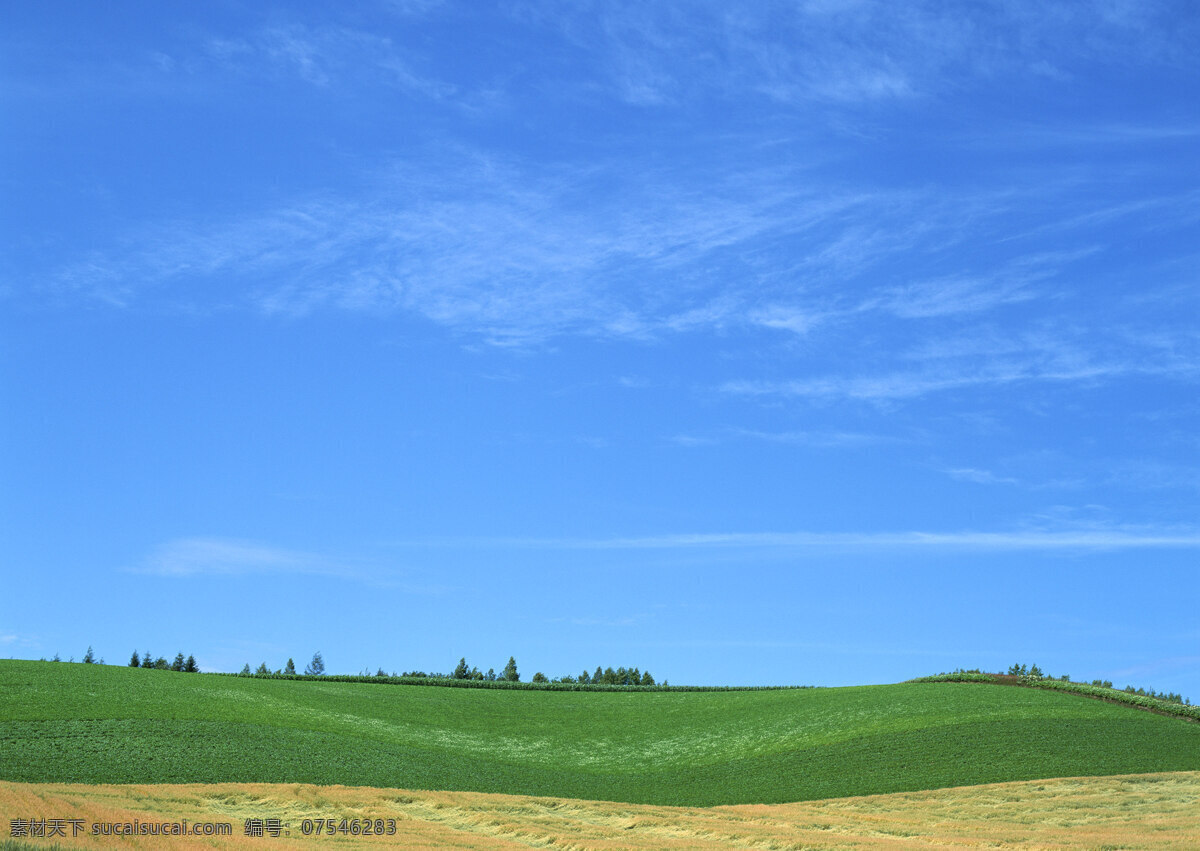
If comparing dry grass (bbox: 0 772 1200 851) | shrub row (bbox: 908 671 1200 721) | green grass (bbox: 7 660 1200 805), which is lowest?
dry grass (bbox: 0 772 1200 851)

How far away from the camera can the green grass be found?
4447 centimetres

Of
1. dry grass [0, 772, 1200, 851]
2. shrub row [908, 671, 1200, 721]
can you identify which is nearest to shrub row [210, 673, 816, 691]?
shrub row [908, 671, 1200, 721]

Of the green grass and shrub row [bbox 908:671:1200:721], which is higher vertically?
shrub row [bbox 908:671:1200:721]

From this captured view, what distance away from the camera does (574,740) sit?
58.8 meters

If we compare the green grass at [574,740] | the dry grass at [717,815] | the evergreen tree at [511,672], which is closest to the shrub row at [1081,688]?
the green grass at [574,740]

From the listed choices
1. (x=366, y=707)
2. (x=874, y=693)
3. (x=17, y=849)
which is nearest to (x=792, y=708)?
(x=874, y=693)

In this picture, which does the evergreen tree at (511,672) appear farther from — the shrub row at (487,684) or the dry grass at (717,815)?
the dry grass at (717,815)

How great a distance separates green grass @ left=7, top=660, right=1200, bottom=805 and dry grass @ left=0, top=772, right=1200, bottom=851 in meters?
2.46

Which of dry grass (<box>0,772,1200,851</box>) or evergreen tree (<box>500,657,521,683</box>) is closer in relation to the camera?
dry grass (<box>0,772,1200,851</box>)

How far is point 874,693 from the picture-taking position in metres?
69.2

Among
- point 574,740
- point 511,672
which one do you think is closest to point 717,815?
point 574,740

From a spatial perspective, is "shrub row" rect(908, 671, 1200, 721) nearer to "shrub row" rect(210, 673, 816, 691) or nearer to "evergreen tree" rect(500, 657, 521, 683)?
"shrub row" rect(210, 673, 816, 691)

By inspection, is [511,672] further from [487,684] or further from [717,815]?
[717,815]

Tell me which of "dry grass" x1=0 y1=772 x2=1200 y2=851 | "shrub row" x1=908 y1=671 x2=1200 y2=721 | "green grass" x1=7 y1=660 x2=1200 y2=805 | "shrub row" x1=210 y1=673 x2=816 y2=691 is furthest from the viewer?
"shrub row" x1=210 y1=673 x2=816 y2=691
